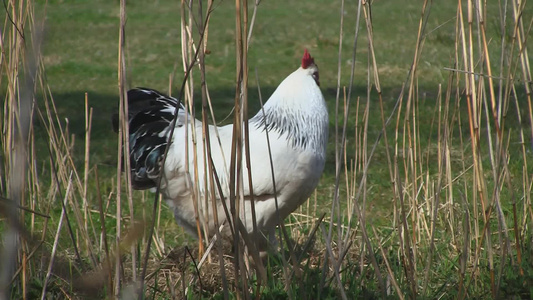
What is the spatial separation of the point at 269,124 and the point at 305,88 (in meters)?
0.22

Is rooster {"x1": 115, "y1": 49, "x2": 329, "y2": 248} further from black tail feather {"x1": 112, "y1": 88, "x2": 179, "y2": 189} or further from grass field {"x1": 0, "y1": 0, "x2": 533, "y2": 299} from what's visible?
grass field {"x1": 0, "y1": 0, "x2": 533, "y2": 299}

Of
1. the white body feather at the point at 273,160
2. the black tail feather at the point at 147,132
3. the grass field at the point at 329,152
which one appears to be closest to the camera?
the grass field at the point at 329,152

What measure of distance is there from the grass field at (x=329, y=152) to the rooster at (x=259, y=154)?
0.15 m

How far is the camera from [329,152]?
5.02 metres

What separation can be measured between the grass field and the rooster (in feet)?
0.50

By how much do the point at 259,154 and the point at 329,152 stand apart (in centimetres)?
238

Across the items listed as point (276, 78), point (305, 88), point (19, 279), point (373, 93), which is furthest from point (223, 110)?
point (19, 279)

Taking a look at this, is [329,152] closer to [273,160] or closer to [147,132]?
[147,132]

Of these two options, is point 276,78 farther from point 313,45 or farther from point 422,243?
point 422,243

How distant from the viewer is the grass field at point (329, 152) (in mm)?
1734

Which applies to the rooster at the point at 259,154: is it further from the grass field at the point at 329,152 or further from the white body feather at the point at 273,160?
the grass field at the point at 329,152

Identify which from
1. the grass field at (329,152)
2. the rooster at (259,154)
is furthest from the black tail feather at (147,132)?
the grass field at (329,152)

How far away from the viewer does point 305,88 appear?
9.54 ft

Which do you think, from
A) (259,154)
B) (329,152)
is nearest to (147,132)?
(259,154)
